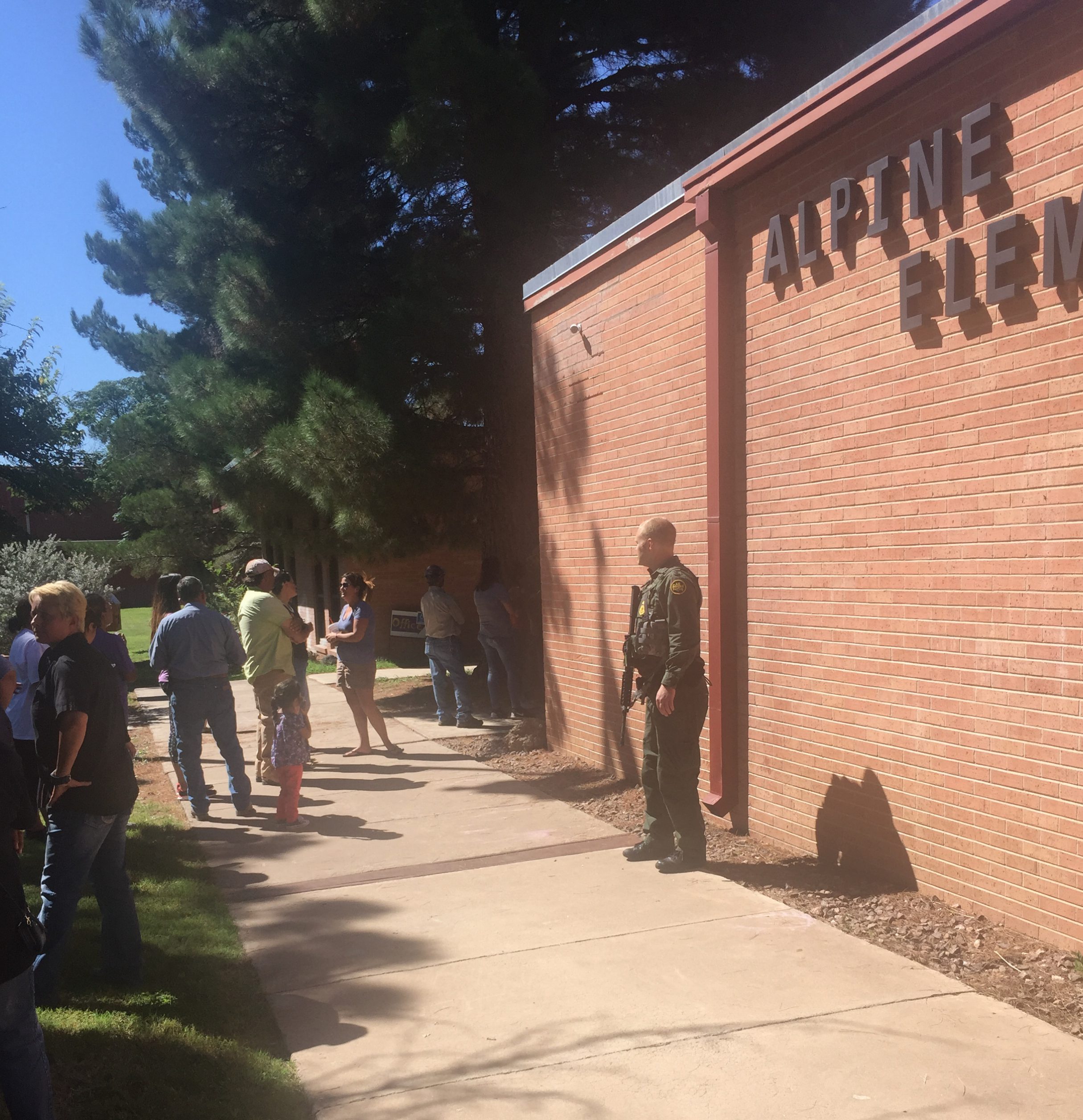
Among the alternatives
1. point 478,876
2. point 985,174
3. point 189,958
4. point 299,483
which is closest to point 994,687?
point 985,174

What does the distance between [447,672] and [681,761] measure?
6394 mm

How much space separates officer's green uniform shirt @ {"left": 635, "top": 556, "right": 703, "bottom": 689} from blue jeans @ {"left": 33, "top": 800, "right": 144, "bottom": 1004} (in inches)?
113

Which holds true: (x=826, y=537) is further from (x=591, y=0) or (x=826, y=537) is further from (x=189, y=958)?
(x=591, y=0)

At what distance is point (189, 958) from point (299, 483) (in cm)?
806

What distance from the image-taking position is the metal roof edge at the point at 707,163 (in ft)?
16.1

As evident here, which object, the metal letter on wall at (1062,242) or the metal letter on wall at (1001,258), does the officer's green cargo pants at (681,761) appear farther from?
the metal letter on wall at (1062,242)

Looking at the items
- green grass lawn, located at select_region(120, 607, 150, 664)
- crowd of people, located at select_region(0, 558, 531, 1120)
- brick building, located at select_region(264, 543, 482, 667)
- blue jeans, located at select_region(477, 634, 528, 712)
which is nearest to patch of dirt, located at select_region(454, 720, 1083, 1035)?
crowd of people, located at select_region(0, 558, 531, 1120)

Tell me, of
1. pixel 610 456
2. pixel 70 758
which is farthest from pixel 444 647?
pixel 70 758

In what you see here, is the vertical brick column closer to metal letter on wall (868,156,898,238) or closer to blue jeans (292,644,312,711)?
metal letter on wall (868,156,898,238)

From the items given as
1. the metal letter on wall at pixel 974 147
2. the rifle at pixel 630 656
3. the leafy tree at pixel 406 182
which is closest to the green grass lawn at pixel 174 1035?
the rifle at pixel 630 656

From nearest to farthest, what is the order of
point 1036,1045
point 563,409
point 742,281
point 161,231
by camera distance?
point 1036,1045 < point 742,281 < point 563,409 < point 161,231

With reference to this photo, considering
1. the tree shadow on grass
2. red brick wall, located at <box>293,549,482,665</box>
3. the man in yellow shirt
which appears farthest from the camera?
red brick wall, located at <box>293,549,482,665</box>

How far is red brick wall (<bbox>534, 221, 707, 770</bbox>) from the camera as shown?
7.19 m

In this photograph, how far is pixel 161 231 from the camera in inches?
657
